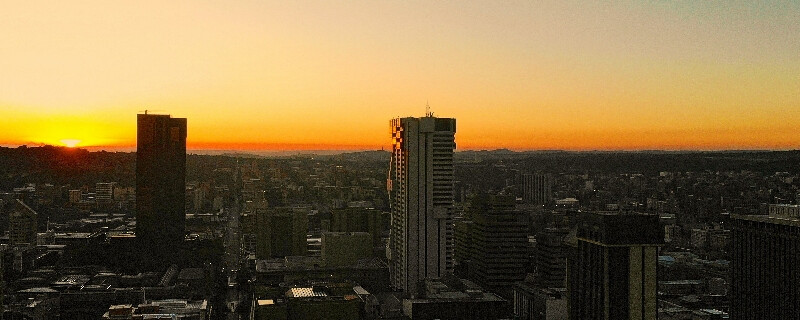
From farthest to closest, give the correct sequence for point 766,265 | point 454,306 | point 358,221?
1. point 358,221
2. point 454,306
3. point 766,265

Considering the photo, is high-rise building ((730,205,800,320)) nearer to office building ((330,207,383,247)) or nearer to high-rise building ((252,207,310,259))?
office building ((330,207,383,247))

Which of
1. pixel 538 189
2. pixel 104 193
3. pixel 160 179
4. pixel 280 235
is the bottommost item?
pixel 280 235

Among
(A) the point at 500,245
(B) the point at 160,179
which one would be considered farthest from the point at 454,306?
(B) the point at 160,179

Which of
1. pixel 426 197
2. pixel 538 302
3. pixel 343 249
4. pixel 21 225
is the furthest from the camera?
pixel 21 225

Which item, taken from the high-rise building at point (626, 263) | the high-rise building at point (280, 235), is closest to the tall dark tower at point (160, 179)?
the high-rise building at point (280, 235)

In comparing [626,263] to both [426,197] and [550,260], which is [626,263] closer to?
[550,260]

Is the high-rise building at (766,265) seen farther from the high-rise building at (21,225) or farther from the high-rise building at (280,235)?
the high-rise building at (21,225)

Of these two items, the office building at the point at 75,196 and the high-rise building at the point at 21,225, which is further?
the office building at the point at 75,196
